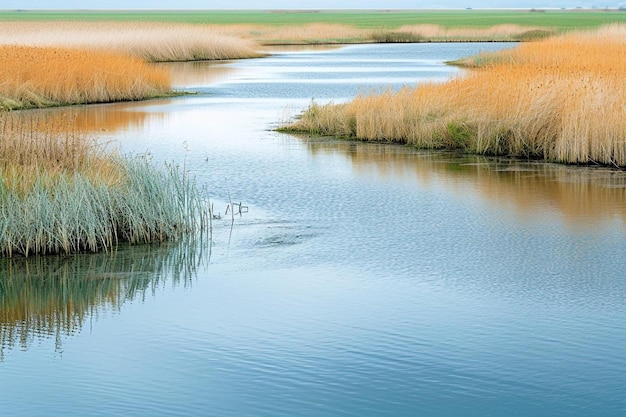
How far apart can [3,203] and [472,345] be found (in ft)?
13.6

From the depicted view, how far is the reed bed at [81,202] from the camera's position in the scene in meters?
8.02

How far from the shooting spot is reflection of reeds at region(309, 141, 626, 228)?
10.3 m

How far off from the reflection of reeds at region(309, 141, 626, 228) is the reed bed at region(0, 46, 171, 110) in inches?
329

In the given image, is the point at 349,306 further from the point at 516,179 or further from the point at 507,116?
the point at 507,116

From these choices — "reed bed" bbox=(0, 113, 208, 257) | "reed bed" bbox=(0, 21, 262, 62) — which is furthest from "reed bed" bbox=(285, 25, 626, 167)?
"reed bed" bbox=(0, 21, 262, 62)

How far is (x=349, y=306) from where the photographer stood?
6738 millimetres

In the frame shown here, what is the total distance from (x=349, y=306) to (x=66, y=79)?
52.5 feet

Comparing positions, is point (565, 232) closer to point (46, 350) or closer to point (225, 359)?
point (225, 359)

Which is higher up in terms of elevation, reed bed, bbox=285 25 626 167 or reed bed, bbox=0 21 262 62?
reed bed, bbox=0 21 262 62

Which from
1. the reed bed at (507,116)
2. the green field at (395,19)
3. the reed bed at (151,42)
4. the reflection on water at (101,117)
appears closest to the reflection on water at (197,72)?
the reed bed at (151,42)

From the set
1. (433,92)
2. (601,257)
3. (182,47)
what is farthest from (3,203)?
(182,47)

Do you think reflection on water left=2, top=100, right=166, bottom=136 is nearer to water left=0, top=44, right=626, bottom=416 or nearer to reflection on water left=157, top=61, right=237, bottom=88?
water left=0, top=44, right=626, bottom=416

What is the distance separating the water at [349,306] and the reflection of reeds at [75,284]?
0.9 inches

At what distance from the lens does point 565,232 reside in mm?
9141
